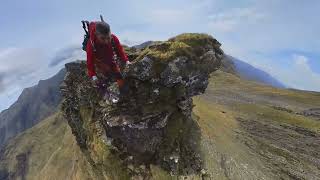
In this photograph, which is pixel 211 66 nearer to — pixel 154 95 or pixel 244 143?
pixel 154 95

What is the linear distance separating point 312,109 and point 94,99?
189 feet

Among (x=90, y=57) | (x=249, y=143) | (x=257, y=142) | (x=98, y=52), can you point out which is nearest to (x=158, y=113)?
(x=249, y=143)

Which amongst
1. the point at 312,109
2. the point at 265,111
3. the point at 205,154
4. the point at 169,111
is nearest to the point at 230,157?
the point at 205,154

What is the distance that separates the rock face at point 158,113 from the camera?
1695 inches

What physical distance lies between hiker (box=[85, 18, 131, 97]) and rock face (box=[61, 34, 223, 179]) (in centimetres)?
1276

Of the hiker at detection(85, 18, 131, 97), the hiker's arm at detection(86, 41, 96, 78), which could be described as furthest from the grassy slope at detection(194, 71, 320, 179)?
the hiker's arm at detection(86, 41, 96, 78)

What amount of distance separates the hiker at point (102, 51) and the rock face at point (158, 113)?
1276cm

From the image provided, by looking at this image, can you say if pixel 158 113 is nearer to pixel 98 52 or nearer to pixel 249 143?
pixel 249 143

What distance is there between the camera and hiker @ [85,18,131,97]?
24.4 metres

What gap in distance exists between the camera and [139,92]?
1715 inches

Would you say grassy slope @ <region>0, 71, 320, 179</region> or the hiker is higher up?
the hiker

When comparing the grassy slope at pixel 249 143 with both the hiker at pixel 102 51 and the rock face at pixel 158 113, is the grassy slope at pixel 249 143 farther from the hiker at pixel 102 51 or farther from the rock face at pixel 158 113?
the hiker at pixel 102 51

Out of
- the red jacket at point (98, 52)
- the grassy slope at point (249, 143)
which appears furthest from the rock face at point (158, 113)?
the red jacket at point (98, 52)

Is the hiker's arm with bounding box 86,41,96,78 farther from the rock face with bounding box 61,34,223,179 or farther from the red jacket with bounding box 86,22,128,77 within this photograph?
the rock face with bounding box 61,34,223,179
